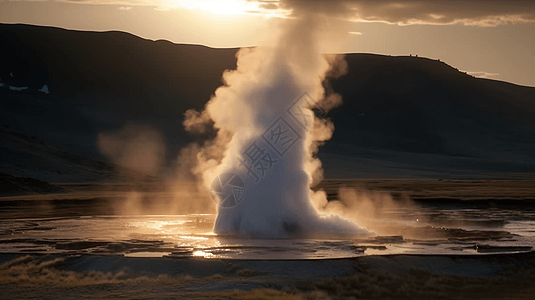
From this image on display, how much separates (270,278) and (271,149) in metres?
8.80

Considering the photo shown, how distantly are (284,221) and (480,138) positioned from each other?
140825 millimetres

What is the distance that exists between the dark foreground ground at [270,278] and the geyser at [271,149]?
647 cm

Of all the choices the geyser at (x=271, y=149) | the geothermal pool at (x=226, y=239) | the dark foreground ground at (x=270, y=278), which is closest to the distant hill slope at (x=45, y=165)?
the geothermal pool at (x=226, y=239)

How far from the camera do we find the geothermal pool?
23656mm

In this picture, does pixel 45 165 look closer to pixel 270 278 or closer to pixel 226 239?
pixel 226 239

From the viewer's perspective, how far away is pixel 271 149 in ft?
93.1

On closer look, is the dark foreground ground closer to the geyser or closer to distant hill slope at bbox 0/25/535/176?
the geyser

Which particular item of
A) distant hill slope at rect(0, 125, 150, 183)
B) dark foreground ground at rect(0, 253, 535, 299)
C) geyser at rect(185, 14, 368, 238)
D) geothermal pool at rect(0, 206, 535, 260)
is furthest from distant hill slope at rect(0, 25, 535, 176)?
dark foreground ground at rect(0, 253, 535, 299)

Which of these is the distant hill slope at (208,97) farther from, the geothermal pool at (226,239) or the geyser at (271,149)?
the geyser at (271,149)

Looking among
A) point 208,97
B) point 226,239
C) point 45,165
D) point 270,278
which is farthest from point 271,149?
point 208,97

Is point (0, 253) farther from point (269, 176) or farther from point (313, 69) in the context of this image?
point (313, 69)

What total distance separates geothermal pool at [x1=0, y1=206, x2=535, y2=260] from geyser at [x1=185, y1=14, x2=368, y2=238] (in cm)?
148

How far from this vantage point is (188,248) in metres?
24.5

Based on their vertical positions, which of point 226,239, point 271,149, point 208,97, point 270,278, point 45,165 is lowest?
point 270,278
